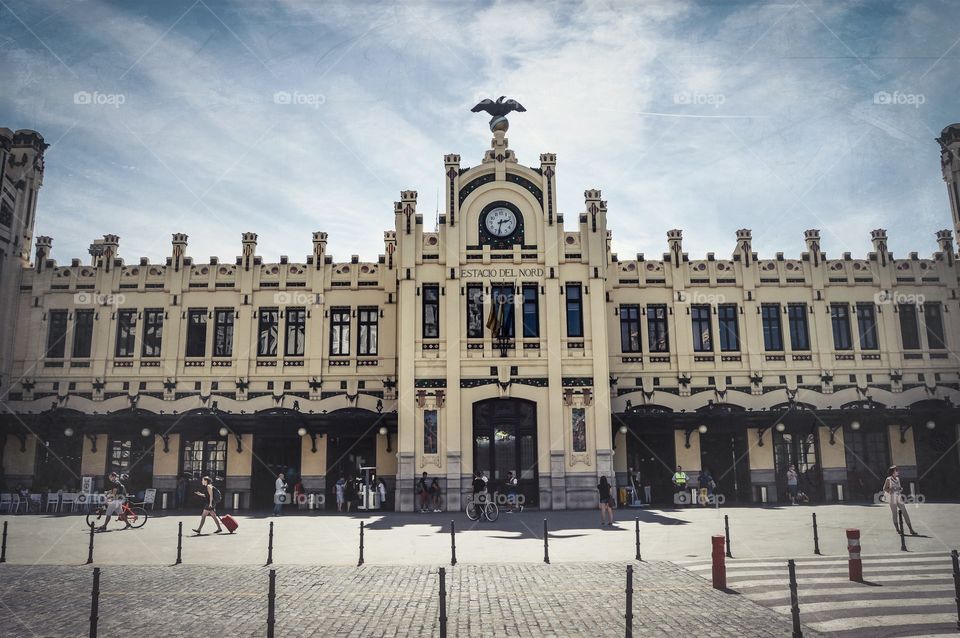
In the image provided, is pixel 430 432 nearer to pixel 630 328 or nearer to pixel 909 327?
pixel 630 328

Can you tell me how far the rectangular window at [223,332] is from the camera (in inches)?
1258

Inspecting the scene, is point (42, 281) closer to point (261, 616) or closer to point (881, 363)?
point (261, 616)

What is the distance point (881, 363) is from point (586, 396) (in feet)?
51.6

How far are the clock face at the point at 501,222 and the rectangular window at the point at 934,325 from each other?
71.0ft

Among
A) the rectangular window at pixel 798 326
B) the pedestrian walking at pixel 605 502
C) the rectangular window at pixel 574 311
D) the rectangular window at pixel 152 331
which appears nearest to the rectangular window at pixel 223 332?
the rectangular window at pixel 152 331

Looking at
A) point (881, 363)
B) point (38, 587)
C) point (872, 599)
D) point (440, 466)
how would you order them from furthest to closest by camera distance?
point (881, 363) → point (440, 466) → point (38, 587) → point (872, 599)

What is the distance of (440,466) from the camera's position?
92.5 ft

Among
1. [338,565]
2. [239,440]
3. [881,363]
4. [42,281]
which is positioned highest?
[42,281]

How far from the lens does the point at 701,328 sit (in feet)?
107

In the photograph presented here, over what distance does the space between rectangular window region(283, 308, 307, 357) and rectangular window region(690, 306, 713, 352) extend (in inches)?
763

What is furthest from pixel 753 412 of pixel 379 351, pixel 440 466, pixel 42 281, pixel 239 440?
pixel 42 281

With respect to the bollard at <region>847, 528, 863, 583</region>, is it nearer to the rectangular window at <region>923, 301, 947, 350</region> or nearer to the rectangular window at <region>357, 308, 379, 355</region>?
the rectangular window at <region>357, 308, 379, 355</region>

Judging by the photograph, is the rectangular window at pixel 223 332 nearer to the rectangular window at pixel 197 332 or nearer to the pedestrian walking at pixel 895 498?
the rectangular window at pixel 197 332

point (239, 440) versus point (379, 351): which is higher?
point (379, 351)
